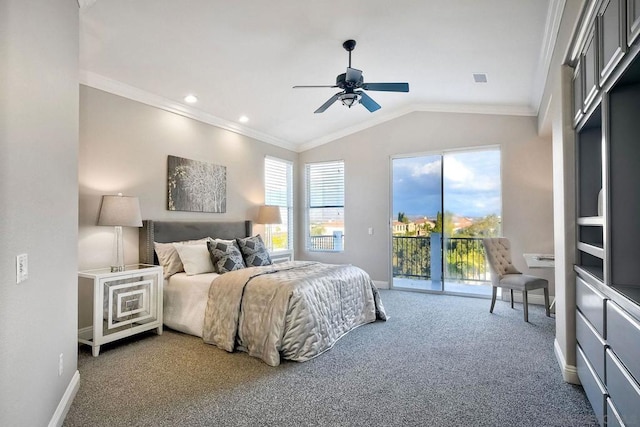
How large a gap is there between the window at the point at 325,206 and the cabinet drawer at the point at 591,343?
4.46m

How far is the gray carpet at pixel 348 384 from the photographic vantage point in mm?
2176

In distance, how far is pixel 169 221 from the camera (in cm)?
447

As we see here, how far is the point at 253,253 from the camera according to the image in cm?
452

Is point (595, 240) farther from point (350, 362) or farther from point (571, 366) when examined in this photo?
point (350, 362)

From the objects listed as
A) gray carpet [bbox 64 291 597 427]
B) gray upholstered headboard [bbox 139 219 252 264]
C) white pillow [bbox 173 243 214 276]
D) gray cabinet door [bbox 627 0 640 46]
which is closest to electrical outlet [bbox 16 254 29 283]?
gray carpet [bbox 64 291 597 427]

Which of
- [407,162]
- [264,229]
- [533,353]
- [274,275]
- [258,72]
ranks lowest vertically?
[533,353]

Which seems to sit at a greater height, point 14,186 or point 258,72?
point 258,72

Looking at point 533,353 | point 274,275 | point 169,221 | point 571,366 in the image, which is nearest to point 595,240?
point 571,366

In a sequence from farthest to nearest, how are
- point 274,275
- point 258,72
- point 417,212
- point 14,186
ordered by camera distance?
1. point 417,212
2. point 258,72
3. point 274,275
4. point 14,186

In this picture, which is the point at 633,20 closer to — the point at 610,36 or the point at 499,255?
the point at 610,36

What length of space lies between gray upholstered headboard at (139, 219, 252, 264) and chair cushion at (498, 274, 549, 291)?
373 cm

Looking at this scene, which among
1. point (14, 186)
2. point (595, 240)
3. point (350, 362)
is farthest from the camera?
point (350, 362)

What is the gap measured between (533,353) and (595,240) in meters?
1.24

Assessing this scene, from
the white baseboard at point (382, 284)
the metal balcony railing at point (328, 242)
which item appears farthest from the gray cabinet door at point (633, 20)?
the metal balcony railing at point (328, 242)
